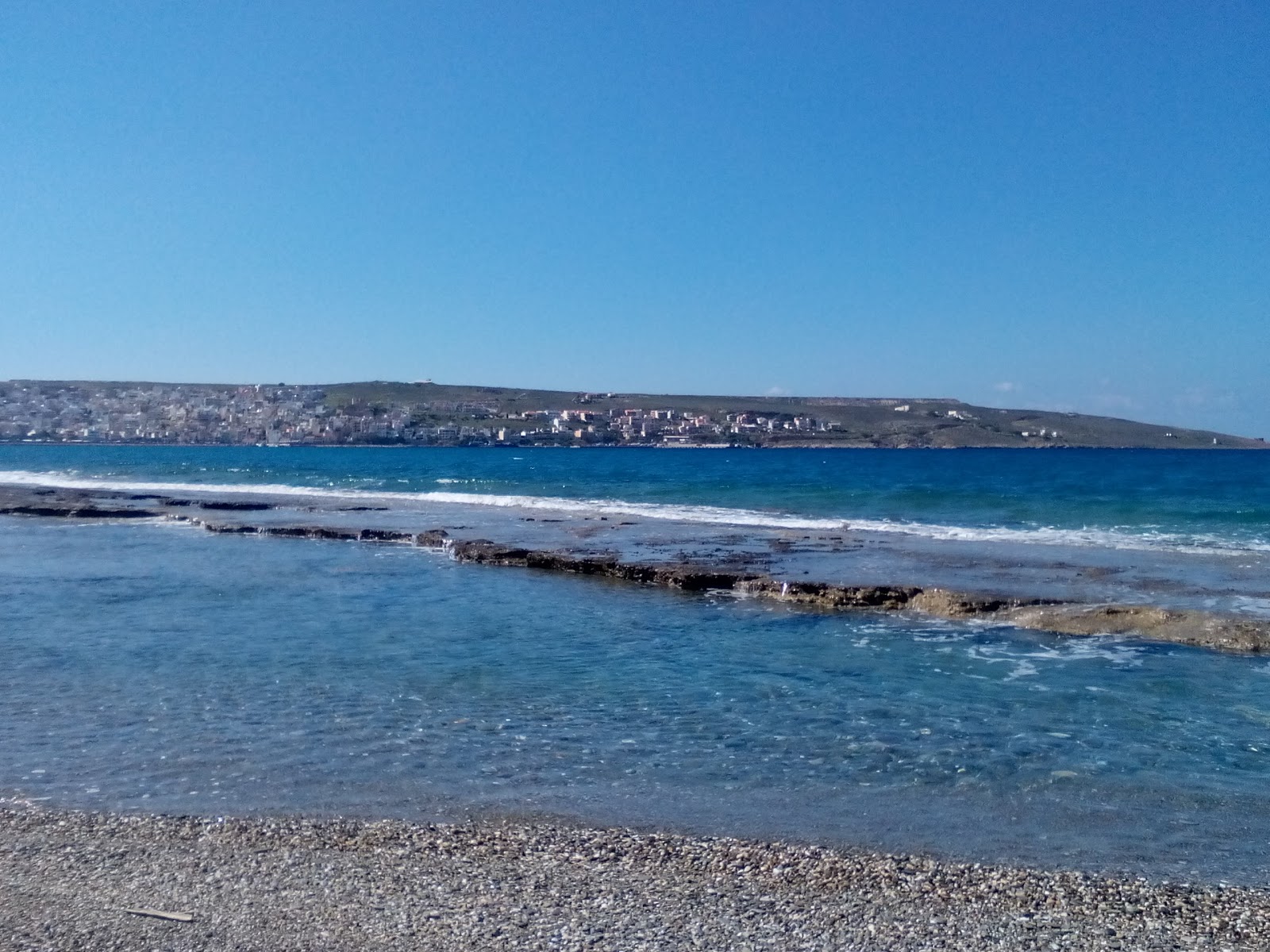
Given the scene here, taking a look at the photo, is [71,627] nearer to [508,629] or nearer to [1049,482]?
[508,629]

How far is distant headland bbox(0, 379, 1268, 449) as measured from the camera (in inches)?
5157

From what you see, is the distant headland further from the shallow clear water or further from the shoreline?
the shallow clear water

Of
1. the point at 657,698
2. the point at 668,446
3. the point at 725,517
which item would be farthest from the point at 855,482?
the point at 668,446

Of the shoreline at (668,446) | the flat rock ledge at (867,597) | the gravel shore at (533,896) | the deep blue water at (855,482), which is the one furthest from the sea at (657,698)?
the shoreline at (668,446)

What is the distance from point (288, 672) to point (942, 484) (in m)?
52.4

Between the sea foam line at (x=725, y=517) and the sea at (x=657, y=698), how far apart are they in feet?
2.85

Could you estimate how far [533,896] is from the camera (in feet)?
22.4

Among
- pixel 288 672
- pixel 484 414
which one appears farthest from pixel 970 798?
pixel 484 414

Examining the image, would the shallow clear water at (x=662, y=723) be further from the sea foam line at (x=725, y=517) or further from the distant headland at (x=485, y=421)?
the distant headland at (x=485, y=421)

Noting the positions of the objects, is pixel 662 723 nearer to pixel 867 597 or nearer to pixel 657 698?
pixel 657 698

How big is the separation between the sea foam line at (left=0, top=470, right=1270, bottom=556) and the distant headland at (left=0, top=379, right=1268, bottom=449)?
69.4m

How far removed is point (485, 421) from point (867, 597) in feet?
418

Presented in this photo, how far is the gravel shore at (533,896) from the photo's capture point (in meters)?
6.24

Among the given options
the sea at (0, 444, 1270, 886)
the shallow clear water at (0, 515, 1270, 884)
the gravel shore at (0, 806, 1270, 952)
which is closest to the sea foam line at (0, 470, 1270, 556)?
the sea at (0, 444, 1270, 886)
